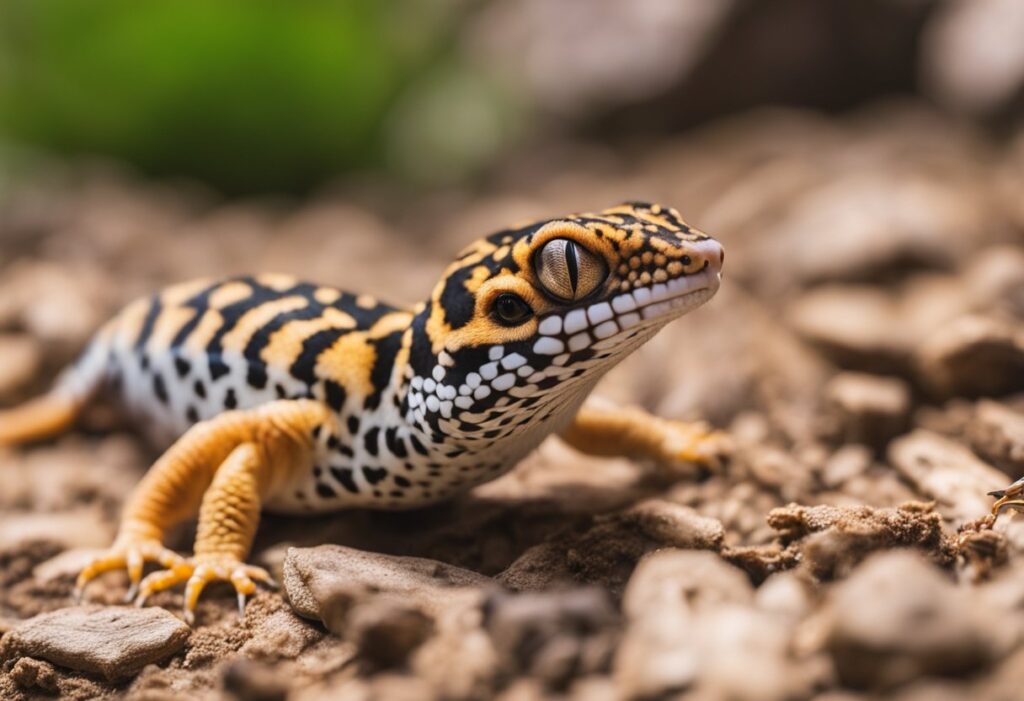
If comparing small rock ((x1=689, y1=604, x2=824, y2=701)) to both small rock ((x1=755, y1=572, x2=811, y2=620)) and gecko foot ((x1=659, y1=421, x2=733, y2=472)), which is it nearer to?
small rock ((x1=755, y1=572, x2=811, y2=620))

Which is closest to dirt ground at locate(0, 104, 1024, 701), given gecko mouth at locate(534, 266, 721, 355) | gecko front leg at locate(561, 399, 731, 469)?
gecko front leg at locate(561, 399, 731, 469)

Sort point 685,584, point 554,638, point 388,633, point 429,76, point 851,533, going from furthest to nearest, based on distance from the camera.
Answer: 1. point 429,76
2. point 851,533
3. point 685,584
4. point 388,633
5. point 554,638

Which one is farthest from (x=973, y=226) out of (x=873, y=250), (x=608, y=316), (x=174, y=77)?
(x=174, y=77)

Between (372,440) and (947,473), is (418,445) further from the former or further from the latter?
(947,473)

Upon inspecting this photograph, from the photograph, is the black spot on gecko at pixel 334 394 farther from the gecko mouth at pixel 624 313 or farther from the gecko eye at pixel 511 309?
the gecko mouth at pixel 624 313

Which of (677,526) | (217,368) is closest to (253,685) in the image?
(677,526)

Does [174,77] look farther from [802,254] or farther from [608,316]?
[608,316]

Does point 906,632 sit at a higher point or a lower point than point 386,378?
lower

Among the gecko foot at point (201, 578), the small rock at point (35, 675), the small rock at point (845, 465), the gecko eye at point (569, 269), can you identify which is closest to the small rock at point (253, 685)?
the gecko foot at point (201, 578)

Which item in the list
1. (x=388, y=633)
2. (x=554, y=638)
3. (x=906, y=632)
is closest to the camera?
(x=906, y=632)
